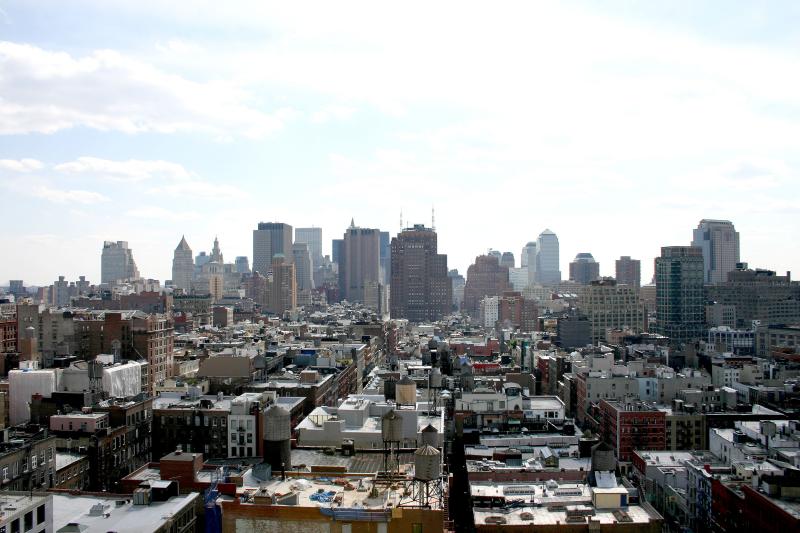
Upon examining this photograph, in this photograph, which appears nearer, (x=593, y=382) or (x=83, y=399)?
(x=83, y=399)

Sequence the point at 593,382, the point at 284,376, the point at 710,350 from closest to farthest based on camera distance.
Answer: the point at 284,376
the point at 593,382
the point at 710,350

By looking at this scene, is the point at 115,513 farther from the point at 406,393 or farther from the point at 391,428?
the point at 406,393

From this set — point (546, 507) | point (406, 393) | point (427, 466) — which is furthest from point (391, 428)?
point (406, 393)

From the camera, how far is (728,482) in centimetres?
7019

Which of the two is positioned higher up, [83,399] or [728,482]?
[83,399]

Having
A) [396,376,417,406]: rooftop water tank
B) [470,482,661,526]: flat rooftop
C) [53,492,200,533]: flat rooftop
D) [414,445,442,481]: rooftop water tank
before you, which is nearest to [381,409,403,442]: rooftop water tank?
[414,445,442,481]: rooftop water tank

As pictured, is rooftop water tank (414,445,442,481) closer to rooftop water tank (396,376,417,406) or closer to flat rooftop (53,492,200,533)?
flat rooftop (53,492,200,533)

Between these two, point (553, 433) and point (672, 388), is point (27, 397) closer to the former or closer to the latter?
point (553, 433)

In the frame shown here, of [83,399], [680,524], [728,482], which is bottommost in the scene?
[680,524]

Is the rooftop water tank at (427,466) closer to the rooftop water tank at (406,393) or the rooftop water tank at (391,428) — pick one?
the rooftop water tank at (391,428)

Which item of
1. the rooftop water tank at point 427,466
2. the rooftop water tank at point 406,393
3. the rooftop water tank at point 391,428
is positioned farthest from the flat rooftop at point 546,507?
the rooftop water tank at point 427,466

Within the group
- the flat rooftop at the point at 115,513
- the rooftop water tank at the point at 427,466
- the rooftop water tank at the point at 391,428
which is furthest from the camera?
the rooftop water tank at the point at 391,428

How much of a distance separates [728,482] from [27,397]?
249 feet

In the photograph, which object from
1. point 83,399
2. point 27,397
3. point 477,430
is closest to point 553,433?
point 477,430
